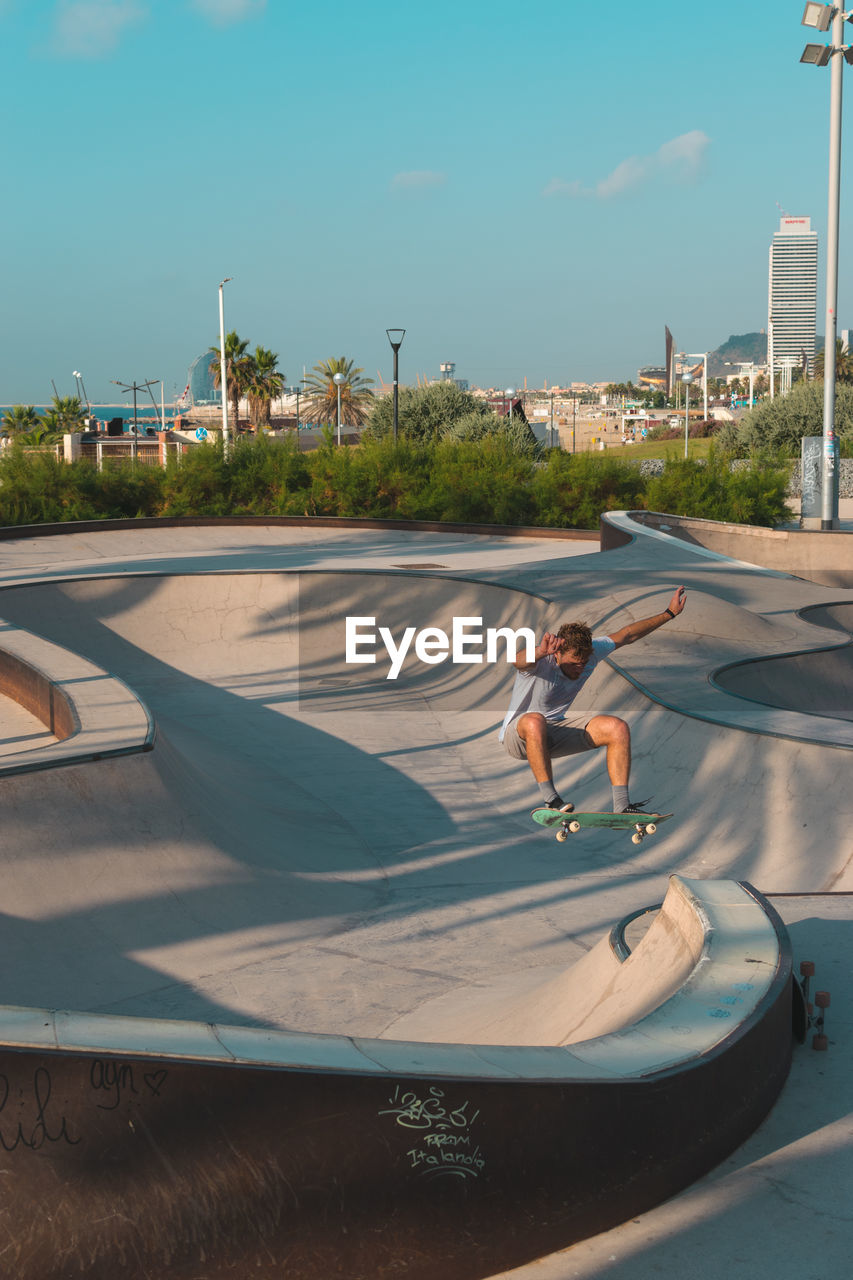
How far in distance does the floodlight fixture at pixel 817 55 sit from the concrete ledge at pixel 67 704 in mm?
17699

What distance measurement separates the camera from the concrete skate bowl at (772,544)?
2202 centimetres

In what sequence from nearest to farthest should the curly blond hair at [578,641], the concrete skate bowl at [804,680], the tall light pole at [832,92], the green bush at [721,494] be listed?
Answer: the curly blond hair at [578,641]
the concrete skate bowl at [804,680]
the tall light pole at [832,92]
the green bush at [721,494]

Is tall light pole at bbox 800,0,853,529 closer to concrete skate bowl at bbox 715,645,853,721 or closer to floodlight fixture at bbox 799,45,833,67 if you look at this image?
floodlight fixture at bbox 799,45,833,67

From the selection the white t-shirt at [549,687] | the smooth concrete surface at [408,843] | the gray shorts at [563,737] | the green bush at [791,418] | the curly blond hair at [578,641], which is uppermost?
the green bush at [791,418]

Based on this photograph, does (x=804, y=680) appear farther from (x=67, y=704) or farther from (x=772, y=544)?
(x=772, y=544)

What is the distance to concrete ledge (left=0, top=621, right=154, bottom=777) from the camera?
8117 millimetres

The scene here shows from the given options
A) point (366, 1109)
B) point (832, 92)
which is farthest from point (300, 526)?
point (366, 1109)

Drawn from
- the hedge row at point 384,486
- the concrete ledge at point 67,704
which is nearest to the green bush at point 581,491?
the hedge row at point 384,486

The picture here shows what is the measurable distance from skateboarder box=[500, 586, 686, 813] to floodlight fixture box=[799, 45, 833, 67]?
59.6 ft

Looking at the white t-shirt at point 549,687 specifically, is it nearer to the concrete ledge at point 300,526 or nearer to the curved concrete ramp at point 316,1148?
the curved concrete ramp at point 316,1148

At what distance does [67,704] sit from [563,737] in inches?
195

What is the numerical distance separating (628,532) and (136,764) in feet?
47.7

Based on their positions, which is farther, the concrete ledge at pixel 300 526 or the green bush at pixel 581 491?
the green bush at pixel 581 491

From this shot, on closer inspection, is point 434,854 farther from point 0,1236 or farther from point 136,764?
point 0,1236
